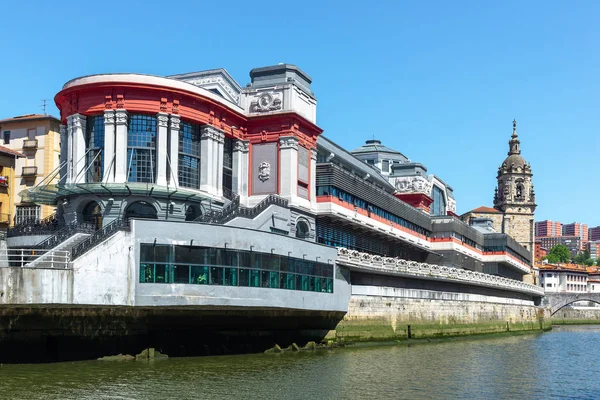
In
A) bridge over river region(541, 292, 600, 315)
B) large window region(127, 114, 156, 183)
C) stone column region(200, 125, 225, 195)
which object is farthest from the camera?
bridge over river region(541, 292, 600, 315)

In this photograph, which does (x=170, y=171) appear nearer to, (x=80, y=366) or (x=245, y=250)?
(x=245, y=250)

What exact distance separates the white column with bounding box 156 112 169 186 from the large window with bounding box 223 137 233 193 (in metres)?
8.24

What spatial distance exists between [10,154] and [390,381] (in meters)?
50.3

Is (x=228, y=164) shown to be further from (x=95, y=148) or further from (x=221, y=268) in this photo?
(x=221, y=268)

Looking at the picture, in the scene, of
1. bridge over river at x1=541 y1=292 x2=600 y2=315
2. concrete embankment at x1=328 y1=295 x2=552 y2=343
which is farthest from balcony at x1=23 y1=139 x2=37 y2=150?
bridge over river at x1=541 y1=292 x2=600 y2=315

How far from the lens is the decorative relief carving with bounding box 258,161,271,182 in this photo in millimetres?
68312

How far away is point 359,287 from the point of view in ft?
208

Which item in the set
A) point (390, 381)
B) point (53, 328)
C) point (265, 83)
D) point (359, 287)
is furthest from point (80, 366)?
point (265, 83)

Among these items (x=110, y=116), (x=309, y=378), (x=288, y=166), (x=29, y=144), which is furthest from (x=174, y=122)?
(x=29, y=144)

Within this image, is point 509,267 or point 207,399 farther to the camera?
point 509,267

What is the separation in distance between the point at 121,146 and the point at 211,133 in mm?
7996

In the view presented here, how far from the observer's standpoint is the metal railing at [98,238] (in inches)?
1700

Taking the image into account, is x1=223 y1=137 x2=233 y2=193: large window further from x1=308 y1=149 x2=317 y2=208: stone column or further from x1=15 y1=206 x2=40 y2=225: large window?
x1=15 y1=206 x2=40 y2=225: large window

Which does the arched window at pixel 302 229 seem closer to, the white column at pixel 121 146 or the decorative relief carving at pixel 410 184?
the white column at pixel 121 146
